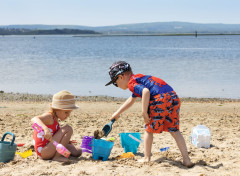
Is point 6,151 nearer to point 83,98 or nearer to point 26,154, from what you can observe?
point 26,154

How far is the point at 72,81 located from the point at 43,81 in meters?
1.35

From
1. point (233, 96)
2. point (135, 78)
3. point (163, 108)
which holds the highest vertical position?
point (135, 78)

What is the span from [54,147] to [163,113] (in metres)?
1.36

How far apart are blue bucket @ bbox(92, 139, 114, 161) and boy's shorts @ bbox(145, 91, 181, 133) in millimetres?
557

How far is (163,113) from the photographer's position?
4.29 m

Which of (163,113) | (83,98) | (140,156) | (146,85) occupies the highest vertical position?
(146,85)

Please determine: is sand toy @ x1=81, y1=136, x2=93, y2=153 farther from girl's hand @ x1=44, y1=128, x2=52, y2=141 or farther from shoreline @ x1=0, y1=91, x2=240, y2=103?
shoreline @ x1=0, y1=91, x2=240, y2=103

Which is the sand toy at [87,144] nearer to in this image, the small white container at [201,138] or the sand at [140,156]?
the sand at [140,156]

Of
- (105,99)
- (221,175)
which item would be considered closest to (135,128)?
(221,175)

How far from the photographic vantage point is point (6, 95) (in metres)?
13.0

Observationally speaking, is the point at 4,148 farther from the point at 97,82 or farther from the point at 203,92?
the point at 97,82

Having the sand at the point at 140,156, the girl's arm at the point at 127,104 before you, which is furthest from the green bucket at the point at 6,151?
the girl's arm at the point at 127,104

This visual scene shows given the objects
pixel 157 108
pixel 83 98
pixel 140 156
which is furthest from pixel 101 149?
pixel 83 98

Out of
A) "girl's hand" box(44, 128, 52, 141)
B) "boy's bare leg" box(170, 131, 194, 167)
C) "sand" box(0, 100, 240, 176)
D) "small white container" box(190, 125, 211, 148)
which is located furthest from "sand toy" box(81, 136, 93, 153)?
"small white container" box(190, 125, 211, 148)
